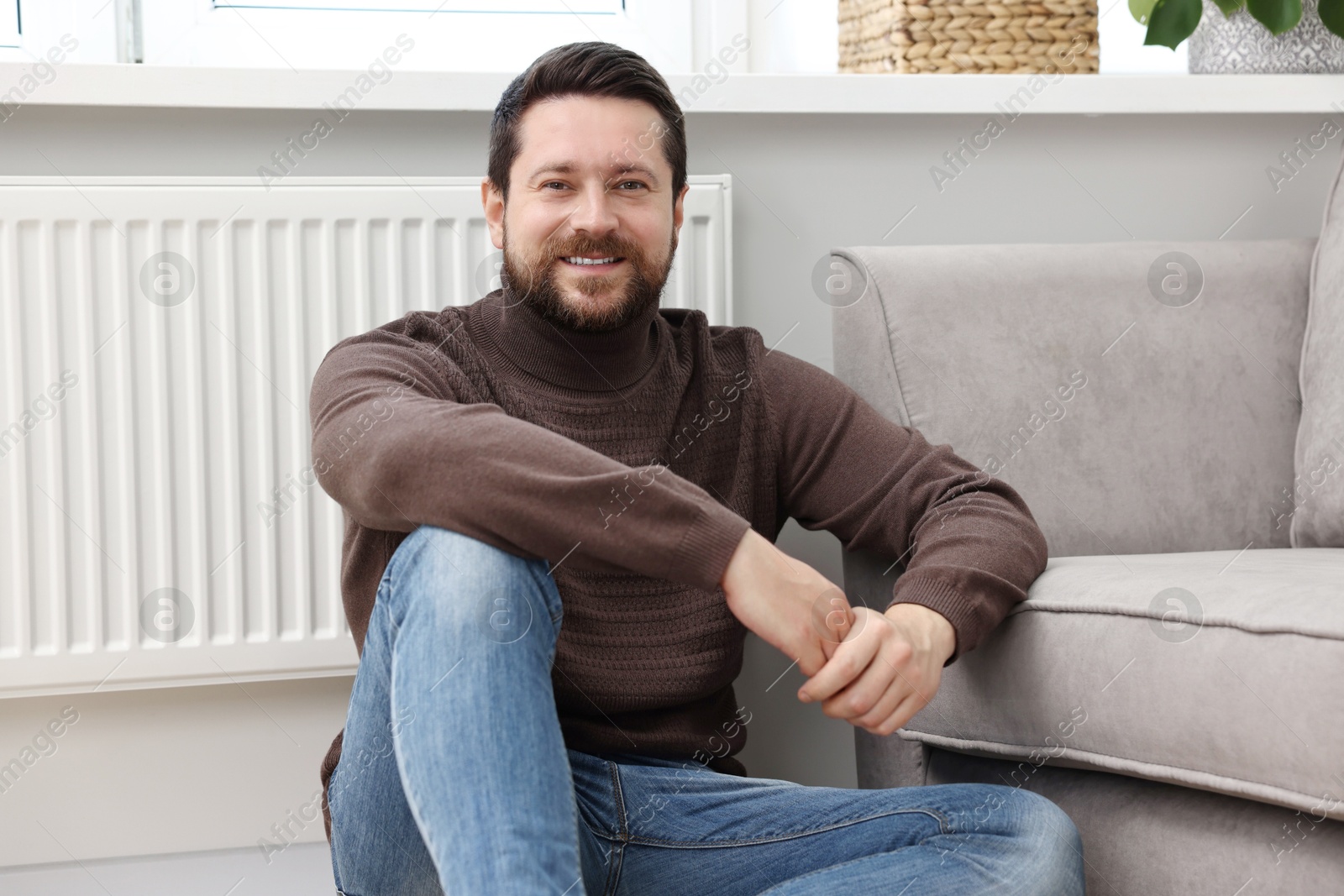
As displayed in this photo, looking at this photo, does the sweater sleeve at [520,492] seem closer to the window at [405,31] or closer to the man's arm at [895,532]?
the man's arm at [895,532]

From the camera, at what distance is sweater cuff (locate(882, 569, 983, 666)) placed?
86cm

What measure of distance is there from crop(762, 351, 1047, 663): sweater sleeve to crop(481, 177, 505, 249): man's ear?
0.97 ft

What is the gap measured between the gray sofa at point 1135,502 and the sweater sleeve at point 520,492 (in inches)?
11.8

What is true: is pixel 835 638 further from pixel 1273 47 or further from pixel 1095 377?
pixel 1273 47

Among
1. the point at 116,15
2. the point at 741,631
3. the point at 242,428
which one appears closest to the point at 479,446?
the point at 741,631

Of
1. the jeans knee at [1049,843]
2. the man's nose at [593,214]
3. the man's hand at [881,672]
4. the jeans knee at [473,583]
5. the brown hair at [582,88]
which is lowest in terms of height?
the jeans knee at [1049,843]

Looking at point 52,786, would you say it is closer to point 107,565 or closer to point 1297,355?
point 107,565

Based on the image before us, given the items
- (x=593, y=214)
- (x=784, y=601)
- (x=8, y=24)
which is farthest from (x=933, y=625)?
(x=8, y=24)

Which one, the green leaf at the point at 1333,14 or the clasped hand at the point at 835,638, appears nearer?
the clasped hand at the point at 835,638

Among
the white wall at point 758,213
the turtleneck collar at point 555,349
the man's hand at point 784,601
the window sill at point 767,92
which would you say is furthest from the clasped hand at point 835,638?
the window sill at point 767,92

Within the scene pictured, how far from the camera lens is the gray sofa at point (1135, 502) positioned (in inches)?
30.7

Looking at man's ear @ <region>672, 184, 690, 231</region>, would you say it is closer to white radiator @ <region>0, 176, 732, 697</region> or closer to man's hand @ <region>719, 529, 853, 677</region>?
white radiator @ <region>0, 176, 732, 697</region>

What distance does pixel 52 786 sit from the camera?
1.27 meters

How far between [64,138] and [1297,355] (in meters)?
1.41
